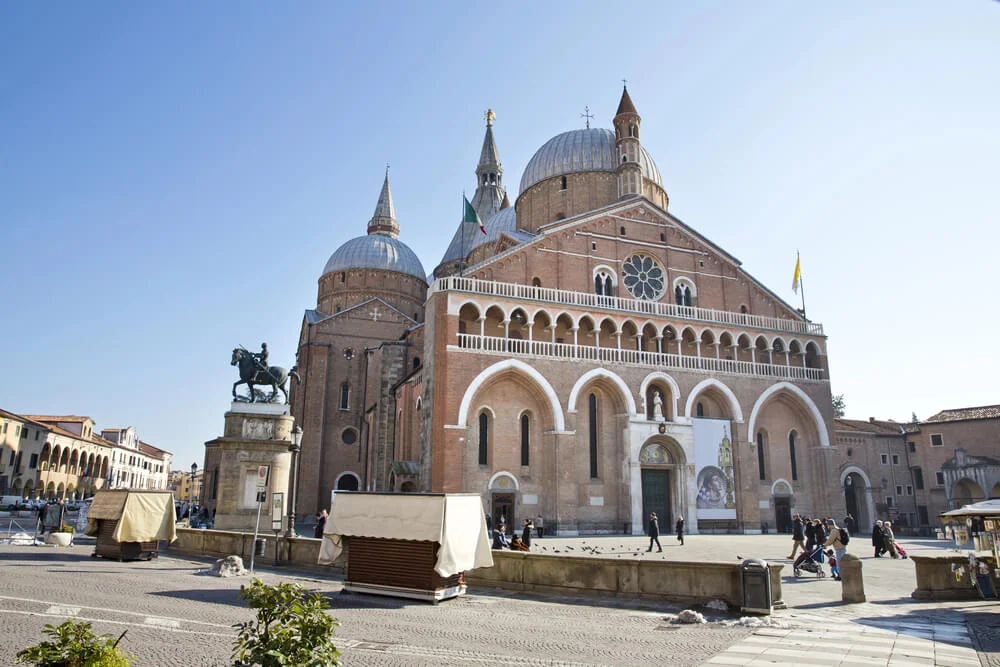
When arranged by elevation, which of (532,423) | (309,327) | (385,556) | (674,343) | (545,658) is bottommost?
(545,658)

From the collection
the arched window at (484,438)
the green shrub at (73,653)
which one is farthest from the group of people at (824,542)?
the green shrub at (73,653)

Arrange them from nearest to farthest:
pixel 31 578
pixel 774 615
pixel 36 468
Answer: pixel 774 615 < pixel 31 578 < pixel 36 468

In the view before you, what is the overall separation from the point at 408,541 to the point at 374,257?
3894cm

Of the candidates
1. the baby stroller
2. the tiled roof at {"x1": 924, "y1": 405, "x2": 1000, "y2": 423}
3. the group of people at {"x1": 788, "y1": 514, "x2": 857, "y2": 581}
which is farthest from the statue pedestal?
the tiled roof at {"x1": 924, "y1": 405, "x2": 1000, "y2": 423}

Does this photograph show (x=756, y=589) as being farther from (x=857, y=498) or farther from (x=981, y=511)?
(x=857, y=498)

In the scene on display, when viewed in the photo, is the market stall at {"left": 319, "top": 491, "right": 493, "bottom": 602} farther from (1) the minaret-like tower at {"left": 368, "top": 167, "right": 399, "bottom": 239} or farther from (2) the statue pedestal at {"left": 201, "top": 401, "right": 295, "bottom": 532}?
(1) the minaret-like tower at {"left": 368, "top": 167, "right": 399, "bottom": 239}

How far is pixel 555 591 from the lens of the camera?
12344 millimetres

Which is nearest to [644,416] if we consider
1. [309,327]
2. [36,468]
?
[309,327]

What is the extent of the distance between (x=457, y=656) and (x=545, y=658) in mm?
982

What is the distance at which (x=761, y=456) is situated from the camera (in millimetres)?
32781

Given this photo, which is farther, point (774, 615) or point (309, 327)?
point (309, 327)

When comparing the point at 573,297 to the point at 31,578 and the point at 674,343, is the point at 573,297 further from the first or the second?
the point at 31,578

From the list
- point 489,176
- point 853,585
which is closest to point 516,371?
point 853,585

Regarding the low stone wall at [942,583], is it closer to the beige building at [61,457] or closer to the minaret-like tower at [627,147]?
the minaret-like tower at [627,147]
